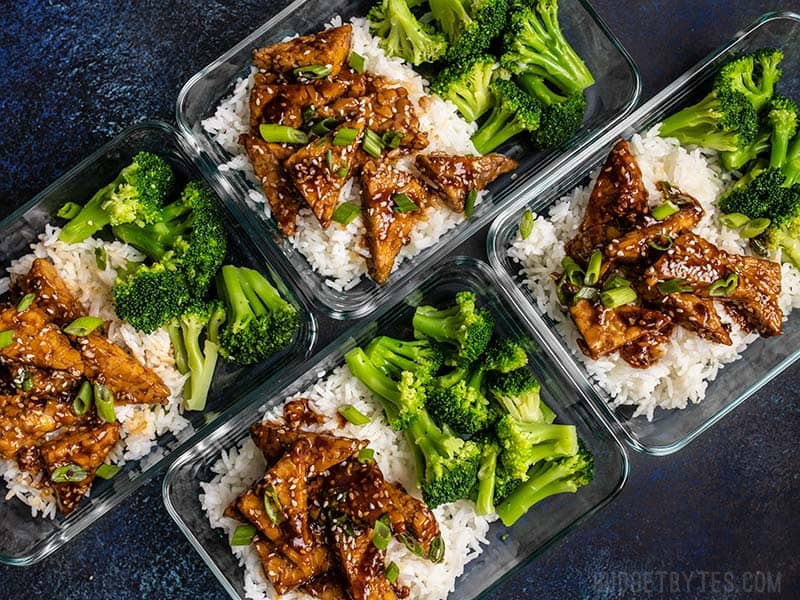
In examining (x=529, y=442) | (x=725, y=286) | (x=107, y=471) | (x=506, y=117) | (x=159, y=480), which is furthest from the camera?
(x=159, y=480)

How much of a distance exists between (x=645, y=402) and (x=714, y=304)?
58 cm

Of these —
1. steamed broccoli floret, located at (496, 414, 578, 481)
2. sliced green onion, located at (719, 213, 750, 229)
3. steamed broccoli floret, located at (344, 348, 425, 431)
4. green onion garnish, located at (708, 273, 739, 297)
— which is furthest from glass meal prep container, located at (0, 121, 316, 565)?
sliced green onion, located at (719, 213, 750, 229)

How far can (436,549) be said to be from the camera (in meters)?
3.57

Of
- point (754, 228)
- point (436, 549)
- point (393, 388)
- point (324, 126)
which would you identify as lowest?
point (436, 549)

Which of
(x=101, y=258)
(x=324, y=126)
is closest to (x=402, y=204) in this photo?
(x=324, y=126)

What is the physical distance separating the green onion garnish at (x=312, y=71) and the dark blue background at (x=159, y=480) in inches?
29.3

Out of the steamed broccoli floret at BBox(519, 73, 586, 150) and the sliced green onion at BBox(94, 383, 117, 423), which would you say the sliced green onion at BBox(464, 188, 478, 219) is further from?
the sliced green onion at BBox(94, 383, 117, 423)

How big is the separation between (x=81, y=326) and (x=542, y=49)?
101 inches

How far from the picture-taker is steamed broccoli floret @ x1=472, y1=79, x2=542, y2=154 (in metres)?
3.74

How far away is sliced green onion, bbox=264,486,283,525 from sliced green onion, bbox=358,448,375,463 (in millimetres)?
426

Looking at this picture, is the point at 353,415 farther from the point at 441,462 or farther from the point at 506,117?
the point at 506,117

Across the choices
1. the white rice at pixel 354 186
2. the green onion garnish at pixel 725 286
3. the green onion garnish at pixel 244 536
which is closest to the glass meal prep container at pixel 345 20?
the white rice at pixel 354 186

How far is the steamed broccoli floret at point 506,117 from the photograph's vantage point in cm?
→ 374

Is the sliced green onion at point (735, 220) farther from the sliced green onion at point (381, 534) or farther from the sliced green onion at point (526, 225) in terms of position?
the sliced green onion at point (381, 534)
